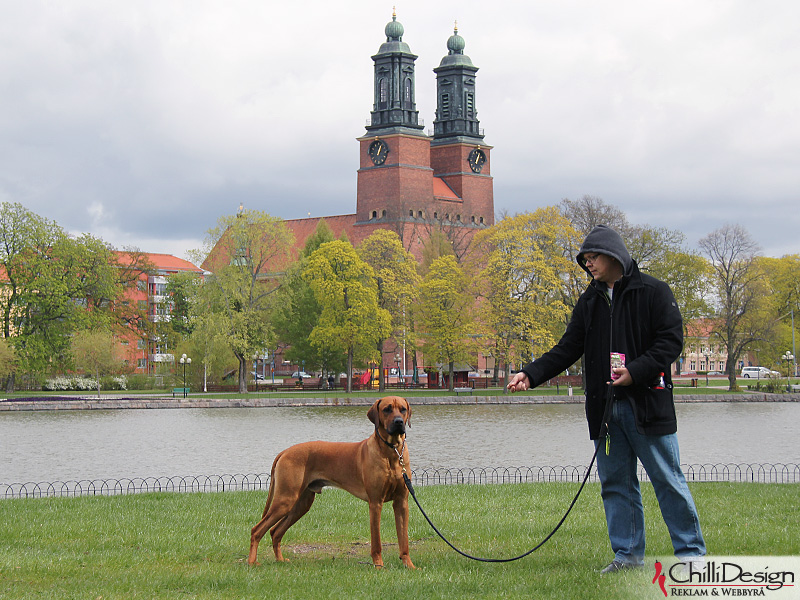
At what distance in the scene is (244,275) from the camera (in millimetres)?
58562

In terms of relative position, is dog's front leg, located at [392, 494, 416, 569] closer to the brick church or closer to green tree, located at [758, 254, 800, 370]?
green tree, located at [758, 254, 800, 370]

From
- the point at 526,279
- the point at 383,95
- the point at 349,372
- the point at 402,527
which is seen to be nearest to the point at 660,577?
the point at 402,527

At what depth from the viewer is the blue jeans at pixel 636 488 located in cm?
704

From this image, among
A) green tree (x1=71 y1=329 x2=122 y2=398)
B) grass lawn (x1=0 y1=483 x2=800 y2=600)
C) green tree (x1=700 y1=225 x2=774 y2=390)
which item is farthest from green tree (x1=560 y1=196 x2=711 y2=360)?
grass lawn (x1=0 y1=483 x2=800 y2=600)

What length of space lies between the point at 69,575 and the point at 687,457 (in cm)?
1935

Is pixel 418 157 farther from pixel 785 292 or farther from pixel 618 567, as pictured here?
pixel 618 567

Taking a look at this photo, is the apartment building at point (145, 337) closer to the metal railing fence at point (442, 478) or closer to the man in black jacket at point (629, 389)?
the metal railing fence at point (442, 478)

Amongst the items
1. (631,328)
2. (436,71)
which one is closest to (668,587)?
(631,328)

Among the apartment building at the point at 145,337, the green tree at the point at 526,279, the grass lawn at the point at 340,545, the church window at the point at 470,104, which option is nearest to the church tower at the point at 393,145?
the church window at the point at 470,104

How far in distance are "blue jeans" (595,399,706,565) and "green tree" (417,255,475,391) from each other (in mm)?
49250

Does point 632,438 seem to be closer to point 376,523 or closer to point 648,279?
point 648,279

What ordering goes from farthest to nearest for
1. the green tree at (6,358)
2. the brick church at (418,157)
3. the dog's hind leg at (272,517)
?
the brick church at (418,157) → the green tree at (6,358) → the dog's hind leg at (272,517)

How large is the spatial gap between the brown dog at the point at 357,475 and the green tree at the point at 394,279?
1998 inches

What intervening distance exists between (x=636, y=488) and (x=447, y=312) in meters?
50.3
